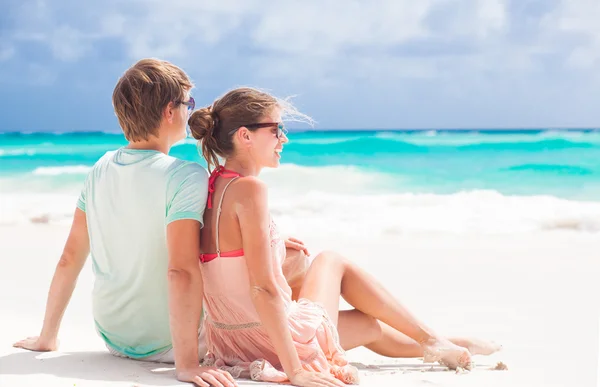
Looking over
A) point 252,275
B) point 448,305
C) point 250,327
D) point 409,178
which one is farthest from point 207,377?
point 409,178

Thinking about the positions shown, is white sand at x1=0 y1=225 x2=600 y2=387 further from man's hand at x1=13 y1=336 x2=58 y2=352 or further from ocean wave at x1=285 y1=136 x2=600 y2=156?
ocean wave at x1=285 y1=136 x2=600 y2=156

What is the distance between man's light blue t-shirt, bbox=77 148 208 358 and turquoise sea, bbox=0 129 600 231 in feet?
21.5

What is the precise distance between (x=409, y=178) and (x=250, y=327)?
1485 centimetres

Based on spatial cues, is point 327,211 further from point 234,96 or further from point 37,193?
point 234,96

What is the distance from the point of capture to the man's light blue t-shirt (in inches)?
113

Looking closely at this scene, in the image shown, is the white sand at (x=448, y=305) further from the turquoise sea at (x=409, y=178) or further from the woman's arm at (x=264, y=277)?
the turquoise sea at (x=409, y=178)

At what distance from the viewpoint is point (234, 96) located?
2965mm

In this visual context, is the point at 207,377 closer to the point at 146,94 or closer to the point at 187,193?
the point at 187,193

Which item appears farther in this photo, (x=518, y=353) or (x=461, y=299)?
(x=461, y=299)

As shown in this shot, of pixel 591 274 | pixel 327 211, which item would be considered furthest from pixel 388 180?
pixel 591 274

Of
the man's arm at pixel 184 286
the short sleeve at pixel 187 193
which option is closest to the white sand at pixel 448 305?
the man's arm at pixel 184 286

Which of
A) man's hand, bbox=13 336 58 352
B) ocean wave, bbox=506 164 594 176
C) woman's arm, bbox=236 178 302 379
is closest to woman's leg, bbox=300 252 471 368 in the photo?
woman's arm, bbox=236 178 302 379

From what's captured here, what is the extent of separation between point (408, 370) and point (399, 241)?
481cm

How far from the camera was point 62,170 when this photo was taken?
63.5ft
